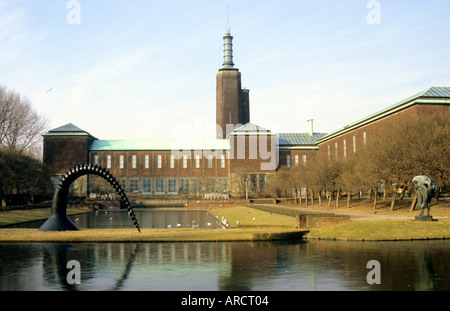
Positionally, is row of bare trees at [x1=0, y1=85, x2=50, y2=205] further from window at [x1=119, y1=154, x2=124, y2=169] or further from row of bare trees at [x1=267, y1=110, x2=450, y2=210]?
row of bare trees at [x1=267, y1=110, x2=450, y2=210]

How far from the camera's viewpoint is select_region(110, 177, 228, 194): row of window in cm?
8438

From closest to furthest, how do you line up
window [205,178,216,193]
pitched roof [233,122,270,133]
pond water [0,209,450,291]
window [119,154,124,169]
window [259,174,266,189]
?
pond water [0,209,450,291] < window [259,174,266,189] < pitched roof [233,122,270,133] < window [205,178,216,193] < window [119,154,124,169]

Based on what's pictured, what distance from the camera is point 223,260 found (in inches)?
567

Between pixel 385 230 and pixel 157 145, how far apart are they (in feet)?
232

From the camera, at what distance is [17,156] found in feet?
170

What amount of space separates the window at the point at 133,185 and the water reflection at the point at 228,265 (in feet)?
219

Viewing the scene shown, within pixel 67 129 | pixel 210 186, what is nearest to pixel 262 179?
pixel 210 186

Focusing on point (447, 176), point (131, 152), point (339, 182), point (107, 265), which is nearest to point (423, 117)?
point (447, 176)

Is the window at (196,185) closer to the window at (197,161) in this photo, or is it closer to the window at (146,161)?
the window at (197,161)

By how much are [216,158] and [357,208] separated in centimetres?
4634

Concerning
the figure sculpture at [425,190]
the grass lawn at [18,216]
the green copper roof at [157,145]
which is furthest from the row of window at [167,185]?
the figure sculpture at [425,190]

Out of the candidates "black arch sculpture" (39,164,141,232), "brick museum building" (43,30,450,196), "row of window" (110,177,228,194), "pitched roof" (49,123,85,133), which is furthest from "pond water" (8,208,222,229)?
"pitched roof" (49,123,85,133)

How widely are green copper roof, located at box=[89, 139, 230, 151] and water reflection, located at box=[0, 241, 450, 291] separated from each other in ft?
225
